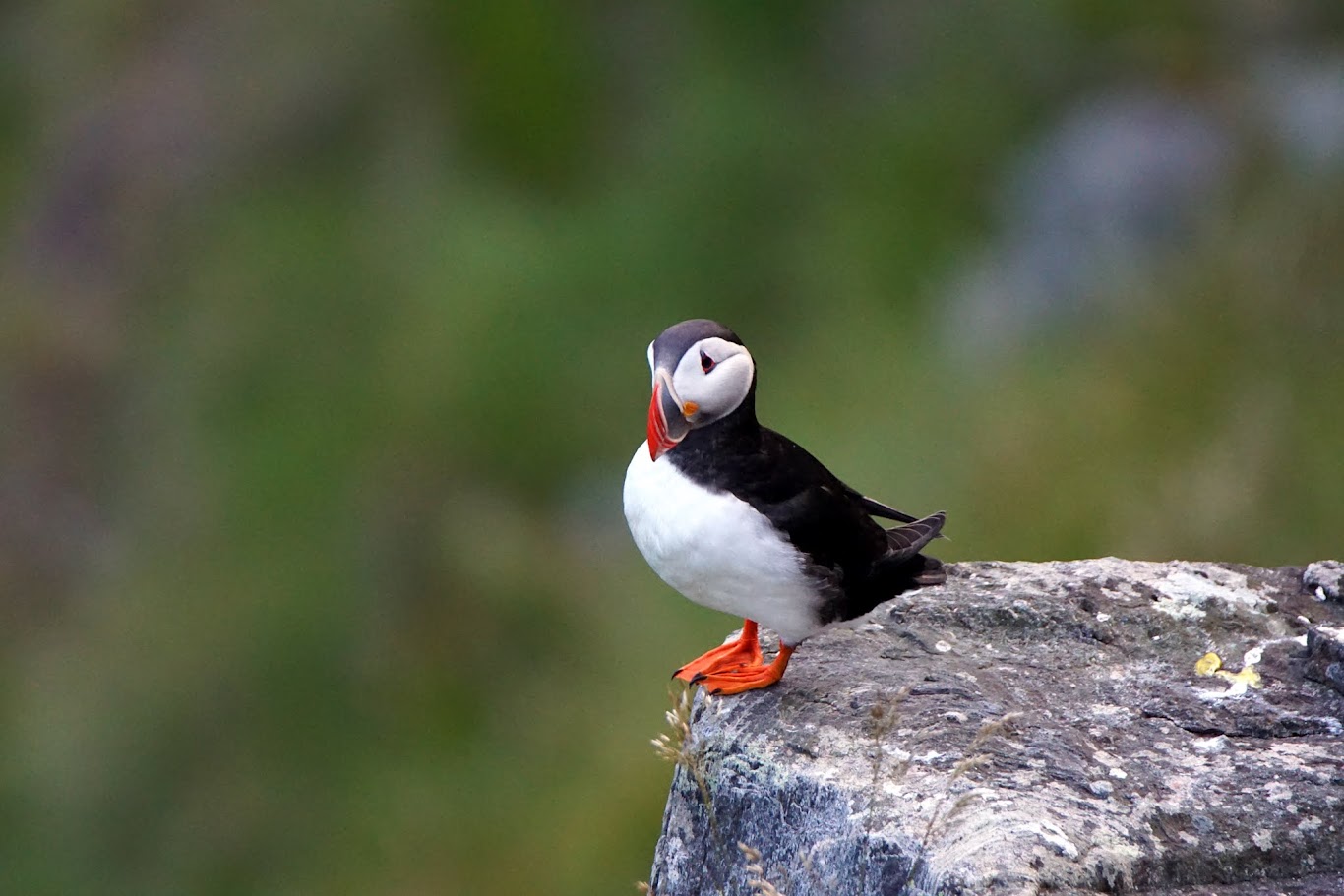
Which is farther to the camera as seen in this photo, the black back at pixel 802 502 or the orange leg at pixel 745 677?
the orange leg at pixel 745 677

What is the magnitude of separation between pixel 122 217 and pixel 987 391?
23.9ft

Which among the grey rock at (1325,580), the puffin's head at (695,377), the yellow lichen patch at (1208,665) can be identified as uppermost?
the grey rock at (1325,580)

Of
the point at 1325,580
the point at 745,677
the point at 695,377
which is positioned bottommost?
the point at 745,677

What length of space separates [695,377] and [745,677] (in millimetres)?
751

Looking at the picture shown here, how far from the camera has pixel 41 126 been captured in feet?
40.4

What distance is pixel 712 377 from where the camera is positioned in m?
3.12

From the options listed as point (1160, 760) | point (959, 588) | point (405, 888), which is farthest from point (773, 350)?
point (1160, 760)

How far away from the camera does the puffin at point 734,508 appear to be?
3.12 meters

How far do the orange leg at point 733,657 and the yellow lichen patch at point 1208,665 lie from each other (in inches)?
39.2

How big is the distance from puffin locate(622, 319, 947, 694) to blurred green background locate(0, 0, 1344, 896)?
2778 mm

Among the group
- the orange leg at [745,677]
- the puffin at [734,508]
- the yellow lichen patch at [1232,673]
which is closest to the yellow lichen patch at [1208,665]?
the yellow lichen patch at [1232,673]

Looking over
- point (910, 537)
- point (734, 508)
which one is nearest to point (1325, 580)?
point (910, 537)

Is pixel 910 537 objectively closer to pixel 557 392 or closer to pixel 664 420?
pixel 664 420

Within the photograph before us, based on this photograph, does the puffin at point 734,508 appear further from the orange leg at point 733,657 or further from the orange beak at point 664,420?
the orange leg at point 733,657
